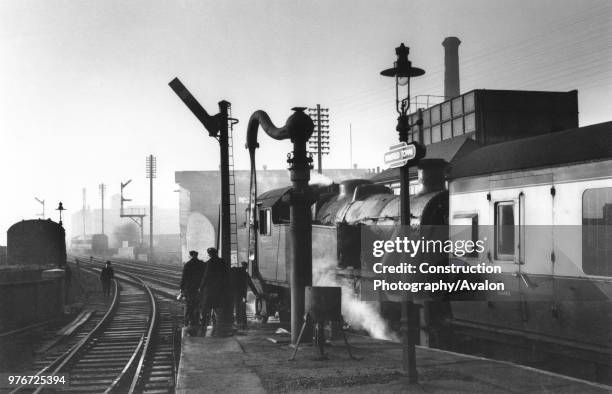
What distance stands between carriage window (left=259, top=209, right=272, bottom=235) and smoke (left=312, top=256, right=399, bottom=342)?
90.3 inches

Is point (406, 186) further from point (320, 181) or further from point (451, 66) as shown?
point (451, 66)

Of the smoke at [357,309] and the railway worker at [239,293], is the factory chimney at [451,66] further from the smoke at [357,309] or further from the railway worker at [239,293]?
the railway worker at [239,293]

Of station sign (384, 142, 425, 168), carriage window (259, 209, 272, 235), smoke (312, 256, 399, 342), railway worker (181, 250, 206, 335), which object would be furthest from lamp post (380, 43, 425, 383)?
carriage window (259, 209, 272, 235)

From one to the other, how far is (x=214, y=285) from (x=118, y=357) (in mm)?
2709

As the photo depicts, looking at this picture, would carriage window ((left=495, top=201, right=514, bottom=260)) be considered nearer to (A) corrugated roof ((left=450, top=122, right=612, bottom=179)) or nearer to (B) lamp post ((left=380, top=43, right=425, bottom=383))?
(A) corrugated roof ((left=450, top=122, right=612, bottom=179))

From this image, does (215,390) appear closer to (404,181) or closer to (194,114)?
(404,181)

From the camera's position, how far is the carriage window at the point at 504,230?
8320 millimetres

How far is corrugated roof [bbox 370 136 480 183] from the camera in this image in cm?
2378

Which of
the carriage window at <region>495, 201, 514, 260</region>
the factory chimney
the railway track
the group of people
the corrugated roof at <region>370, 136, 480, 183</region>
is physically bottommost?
the railway track

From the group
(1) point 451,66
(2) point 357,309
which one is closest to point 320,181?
(2) point 357,309

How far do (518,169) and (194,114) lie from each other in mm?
7531

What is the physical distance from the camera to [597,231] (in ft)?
22.7

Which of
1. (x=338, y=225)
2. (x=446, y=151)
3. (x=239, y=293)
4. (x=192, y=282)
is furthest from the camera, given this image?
(x=446, y=151)

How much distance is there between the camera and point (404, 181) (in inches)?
273
